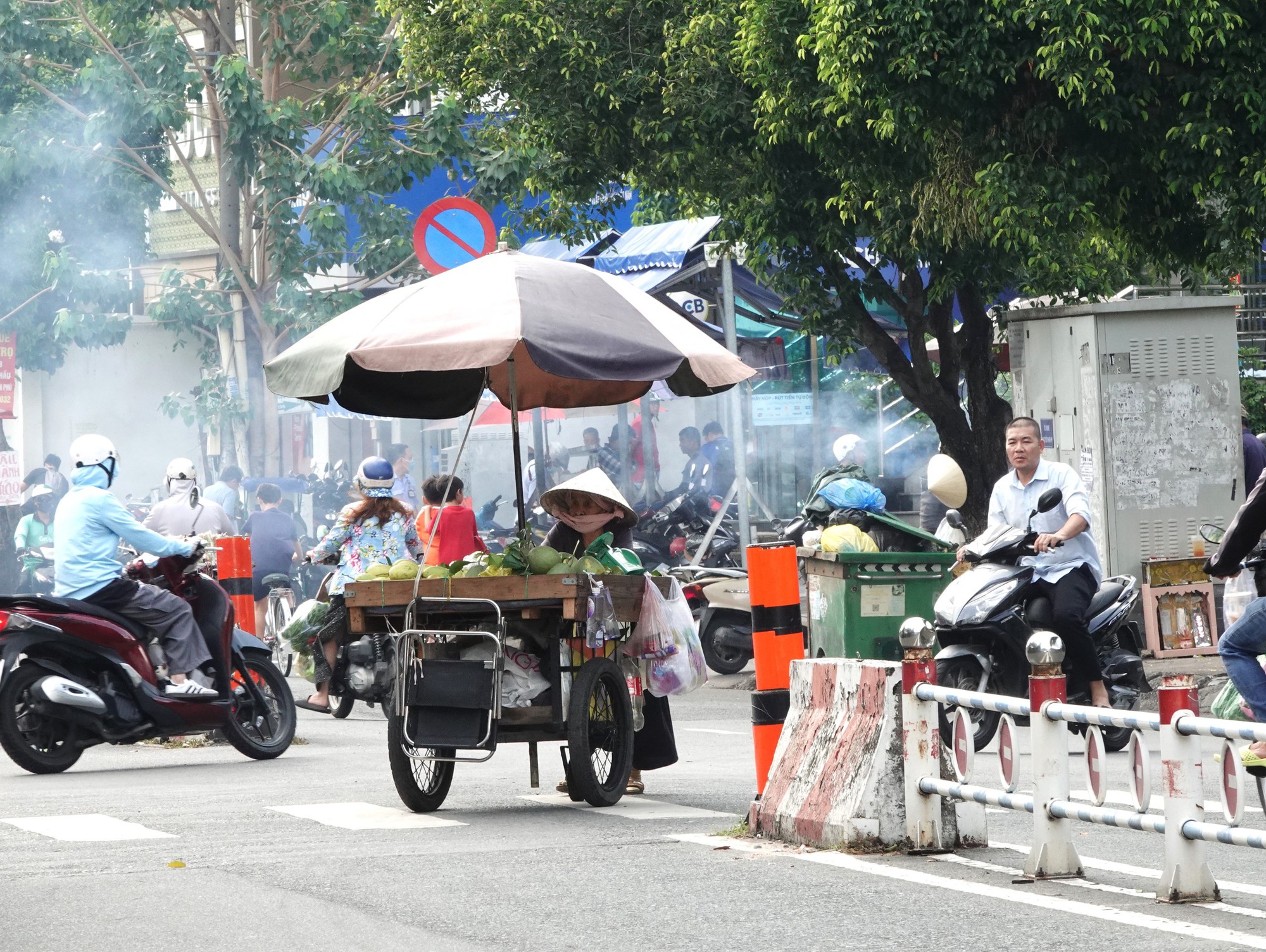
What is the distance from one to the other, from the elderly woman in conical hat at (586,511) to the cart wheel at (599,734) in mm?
946

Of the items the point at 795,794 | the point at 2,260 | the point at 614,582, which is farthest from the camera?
the point at 2,260

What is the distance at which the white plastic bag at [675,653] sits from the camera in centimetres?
907

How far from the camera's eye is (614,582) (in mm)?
8828

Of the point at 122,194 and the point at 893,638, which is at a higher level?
the point at 122,194

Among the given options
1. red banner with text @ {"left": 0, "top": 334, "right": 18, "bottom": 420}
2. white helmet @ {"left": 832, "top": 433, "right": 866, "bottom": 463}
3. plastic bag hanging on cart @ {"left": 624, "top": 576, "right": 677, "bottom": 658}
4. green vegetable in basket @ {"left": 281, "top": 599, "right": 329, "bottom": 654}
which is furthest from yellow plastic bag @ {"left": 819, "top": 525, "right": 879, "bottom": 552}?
red banner with text @ {"left": 0, "top": 334, "right": 18, "bottom": 420}

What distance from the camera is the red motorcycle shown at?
35.2 ft

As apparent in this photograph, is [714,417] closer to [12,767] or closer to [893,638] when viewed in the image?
[893,638]

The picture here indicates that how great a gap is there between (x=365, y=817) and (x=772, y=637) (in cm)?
214

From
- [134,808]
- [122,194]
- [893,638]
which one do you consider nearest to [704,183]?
[893,638]

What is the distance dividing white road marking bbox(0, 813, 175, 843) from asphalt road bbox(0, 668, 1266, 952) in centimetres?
2

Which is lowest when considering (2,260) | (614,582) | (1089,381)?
(614,582)

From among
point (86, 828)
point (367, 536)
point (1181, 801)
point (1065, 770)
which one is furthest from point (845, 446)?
point (1181, 801)

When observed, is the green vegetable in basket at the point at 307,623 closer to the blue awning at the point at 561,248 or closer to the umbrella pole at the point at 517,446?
the umbrella pole at the point at 517,446

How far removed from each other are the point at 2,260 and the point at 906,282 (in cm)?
1559
